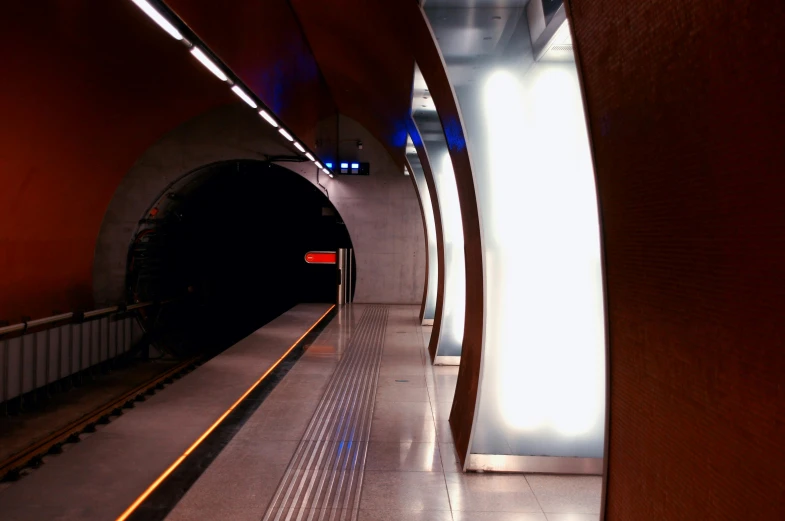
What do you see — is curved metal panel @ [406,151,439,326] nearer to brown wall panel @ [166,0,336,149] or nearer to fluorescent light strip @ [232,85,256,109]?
brown wall panel @ [166,0,336,149]

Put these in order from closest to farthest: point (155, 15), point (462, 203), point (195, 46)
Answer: point (155, 15)
point (195, 46)
point (462, 203)

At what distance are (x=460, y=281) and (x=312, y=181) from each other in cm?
745

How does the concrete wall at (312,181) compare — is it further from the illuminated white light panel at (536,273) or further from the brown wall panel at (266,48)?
the illuminated white light panel at (536,273)

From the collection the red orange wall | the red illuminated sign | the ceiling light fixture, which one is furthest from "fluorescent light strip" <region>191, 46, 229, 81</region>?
the red illuminated sign

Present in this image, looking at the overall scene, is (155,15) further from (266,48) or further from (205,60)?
(266,48)

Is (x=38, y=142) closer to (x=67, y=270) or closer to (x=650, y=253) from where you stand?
(x=67, y=270)

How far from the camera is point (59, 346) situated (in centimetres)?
926

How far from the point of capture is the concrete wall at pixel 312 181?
14047mm

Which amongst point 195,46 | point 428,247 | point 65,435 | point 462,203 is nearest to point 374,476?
point 462,203

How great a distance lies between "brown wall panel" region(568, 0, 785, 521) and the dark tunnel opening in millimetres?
11998

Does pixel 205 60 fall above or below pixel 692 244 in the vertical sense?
above

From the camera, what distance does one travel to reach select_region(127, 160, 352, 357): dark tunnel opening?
14531 mm

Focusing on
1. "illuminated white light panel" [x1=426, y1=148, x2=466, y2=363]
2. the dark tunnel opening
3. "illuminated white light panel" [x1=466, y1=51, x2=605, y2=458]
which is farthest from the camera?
the dark tunnel opening

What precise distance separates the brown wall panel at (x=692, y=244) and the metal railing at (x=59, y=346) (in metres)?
6.98
